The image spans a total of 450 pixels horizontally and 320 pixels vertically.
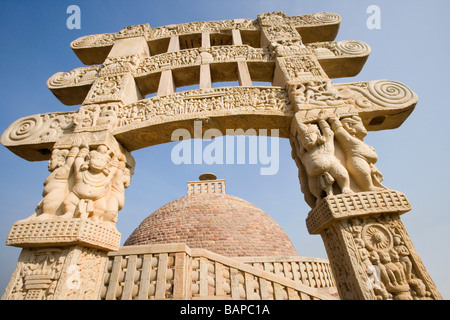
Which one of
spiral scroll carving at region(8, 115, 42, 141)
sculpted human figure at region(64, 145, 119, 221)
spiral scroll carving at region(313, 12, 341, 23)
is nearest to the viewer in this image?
sculpted human figure at region(64, 145, 119, 221)

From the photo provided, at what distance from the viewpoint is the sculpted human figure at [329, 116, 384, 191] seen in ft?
11.1

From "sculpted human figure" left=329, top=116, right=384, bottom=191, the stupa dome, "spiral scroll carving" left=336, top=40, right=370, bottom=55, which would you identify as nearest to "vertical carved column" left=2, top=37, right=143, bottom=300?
"sculpted human figure" left=329, top=116, right=384, bottom=191

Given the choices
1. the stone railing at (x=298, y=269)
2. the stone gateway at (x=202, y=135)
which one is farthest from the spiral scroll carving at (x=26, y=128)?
the stone railing at (x=298, y=269)

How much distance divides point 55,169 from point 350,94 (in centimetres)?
593

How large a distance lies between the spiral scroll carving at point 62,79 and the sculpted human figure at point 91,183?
3.18 metres

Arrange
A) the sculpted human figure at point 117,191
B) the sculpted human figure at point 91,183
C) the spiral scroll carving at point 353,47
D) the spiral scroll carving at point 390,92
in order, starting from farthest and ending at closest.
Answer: the spiral scroll carving at point 353,47, the spiral scroll carving at point 390,92, the sculpted human figure at point 117,191, the sculpted human figure at point 91,183

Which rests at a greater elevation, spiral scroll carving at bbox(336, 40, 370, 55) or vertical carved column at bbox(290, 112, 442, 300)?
spiral scroll carving at bbox(336, 40, 370, 55)

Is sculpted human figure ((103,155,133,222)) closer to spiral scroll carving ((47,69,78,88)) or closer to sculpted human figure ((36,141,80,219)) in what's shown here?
sculpted human figure ((36,141,80,219))

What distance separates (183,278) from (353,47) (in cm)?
680

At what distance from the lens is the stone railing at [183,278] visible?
11.3 feet

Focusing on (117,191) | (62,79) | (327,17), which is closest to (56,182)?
(117,191)

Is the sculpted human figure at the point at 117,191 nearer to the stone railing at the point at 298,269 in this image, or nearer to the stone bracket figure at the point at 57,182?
the stone bracket figure at the point at 57,182

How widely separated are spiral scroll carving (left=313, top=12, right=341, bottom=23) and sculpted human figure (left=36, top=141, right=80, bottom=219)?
7869mm
